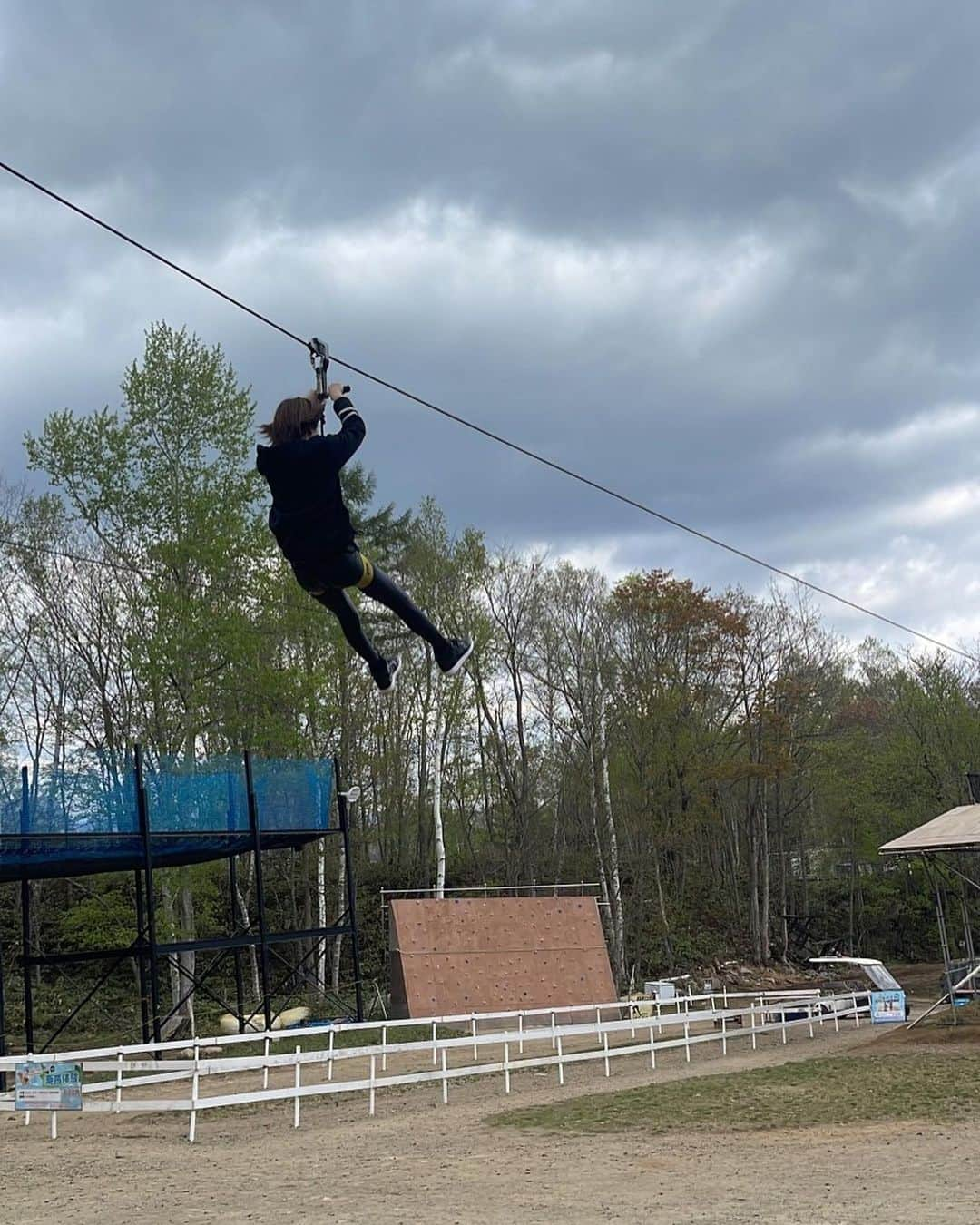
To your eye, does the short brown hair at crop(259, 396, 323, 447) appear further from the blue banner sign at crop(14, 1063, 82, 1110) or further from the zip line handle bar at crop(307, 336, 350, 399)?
the blue banner sign at crop(14, 1063, 82, 1110)

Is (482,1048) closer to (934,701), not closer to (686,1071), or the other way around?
(686,1071)

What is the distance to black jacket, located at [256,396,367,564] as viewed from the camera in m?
6.92

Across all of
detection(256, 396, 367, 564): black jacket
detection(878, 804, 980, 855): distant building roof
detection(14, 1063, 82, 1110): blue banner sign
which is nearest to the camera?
detection(256, 396, 367, 564): black jacket

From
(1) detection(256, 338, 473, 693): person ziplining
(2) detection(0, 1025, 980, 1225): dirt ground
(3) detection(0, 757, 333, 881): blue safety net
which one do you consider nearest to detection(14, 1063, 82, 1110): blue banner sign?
(2) detection(0, 1025, 980, 1225): dirt ground

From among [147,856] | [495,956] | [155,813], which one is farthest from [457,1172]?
[495,956]

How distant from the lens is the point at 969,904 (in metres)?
40.7

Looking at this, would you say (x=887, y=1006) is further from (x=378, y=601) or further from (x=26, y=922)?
(x=378, y=601)

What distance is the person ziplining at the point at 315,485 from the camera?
6.94 meters

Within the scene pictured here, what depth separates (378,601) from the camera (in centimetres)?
758

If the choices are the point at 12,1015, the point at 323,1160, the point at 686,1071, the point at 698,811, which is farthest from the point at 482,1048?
the point at 698,811

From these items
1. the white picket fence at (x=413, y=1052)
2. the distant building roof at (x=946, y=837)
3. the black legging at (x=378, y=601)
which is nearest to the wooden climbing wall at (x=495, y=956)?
the white picket fence at (x=413, y=1052)

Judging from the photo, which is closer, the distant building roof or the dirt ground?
the dirt ground

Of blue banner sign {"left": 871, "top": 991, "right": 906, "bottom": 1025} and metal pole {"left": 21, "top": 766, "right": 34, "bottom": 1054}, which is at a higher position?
metal pole {"left": 21, "top": 766, "right": 34, "bottom": 1054}

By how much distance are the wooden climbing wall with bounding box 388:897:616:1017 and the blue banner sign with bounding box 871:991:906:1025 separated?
19.0 ft
